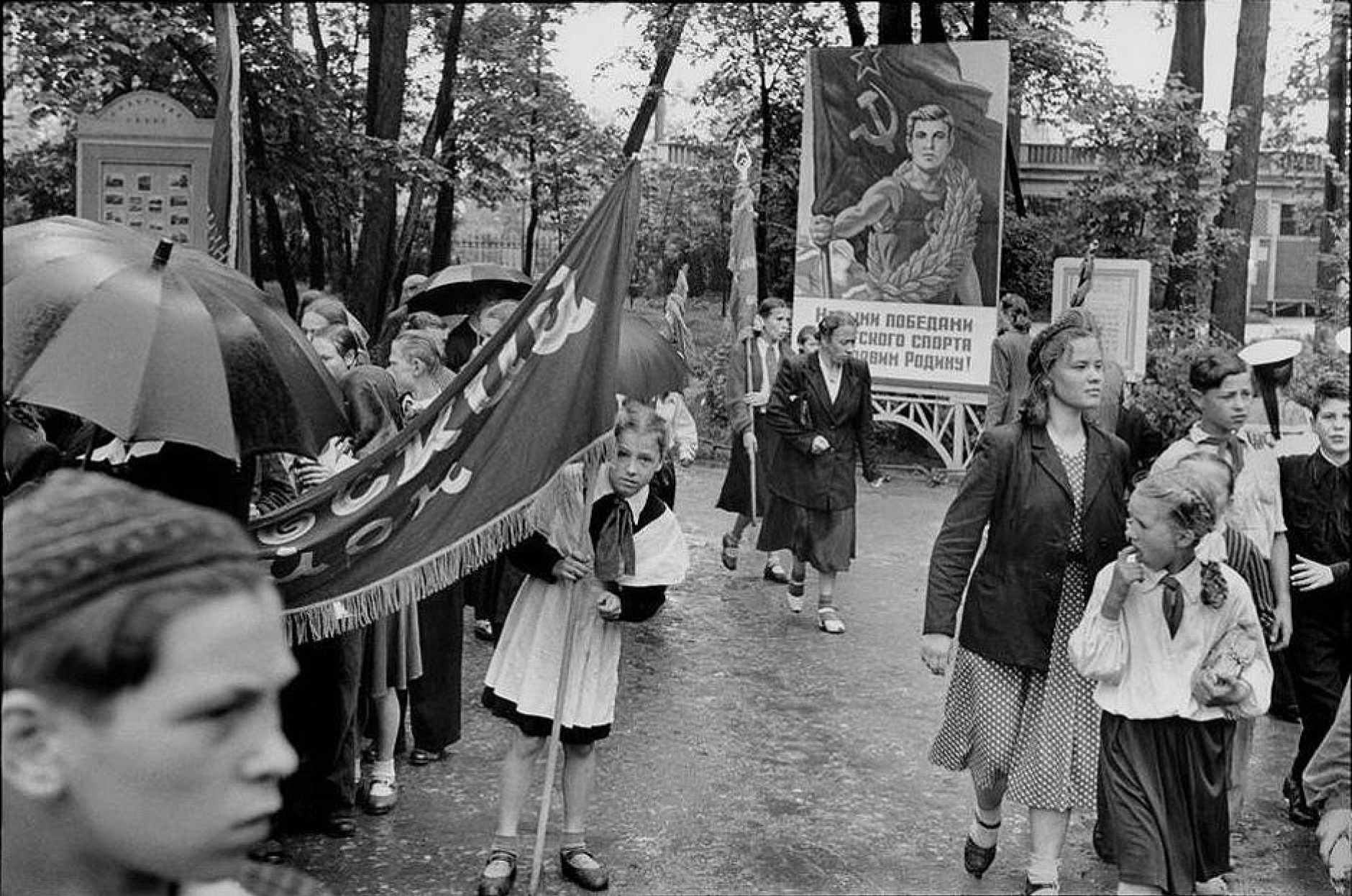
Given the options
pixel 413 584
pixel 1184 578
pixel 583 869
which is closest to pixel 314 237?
pixel 583 869

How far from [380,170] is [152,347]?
11.7 meters

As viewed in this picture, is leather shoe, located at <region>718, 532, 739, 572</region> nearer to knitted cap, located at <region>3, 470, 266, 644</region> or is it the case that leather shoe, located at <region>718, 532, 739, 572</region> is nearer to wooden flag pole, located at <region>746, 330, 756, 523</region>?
wooden flag pole, located at <region>746, 330, 756, 523</region>

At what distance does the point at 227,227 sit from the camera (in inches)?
275

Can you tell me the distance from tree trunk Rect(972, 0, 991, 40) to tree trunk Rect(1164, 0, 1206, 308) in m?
2.35

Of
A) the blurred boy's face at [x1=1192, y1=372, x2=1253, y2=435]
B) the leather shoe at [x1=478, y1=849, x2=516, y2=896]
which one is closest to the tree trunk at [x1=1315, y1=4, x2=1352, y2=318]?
the blurred boy's face at [x1=1192, y1=372, x2=1253, y2=435]

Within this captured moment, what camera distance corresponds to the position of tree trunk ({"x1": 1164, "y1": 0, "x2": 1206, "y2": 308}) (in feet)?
59.5

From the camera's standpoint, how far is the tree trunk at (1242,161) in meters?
18.8

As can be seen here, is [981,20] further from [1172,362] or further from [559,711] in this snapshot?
[559,711]

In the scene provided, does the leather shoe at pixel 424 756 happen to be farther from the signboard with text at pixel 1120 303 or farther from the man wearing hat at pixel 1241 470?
the signboard with text at pixel 1120 303

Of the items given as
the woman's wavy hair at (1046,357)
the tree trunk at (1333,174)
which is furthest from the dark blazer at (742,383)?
the tree trunk at (1333,174)

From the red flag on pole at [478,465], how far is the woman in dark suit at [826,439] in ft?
14.5

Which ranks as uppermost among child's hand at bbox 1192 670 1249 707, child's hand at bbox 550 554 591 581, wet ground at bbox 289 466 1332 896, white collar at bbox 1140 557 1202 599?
white collar at bbox 1140 557 1202 599

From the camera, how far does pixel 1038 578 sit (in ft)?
17.1

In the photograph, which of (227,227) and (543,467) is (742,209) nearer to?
(227,227)
